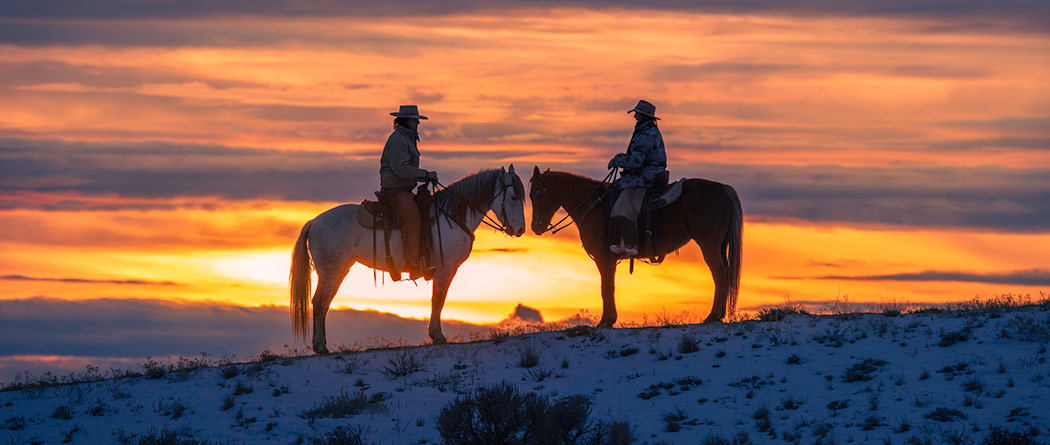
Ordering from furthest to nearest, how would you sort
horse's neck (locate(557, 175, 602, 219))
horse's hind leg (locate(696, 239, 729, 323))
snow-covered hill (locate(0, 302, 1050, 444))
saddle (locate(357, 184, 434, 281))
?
1. horse's neck (locate(557, 175, 602, 219))
2. saddle (locate(357, 184, 434, 281))
3. horse's hind leg (locate(696, 239, 729, 323))
4. snow-covered hill (locate(0, 302, 1050, 444))

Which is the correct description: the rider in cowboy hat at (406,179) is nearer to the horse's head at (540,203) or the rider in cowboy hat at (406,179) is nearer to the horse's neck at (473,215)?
the horse's neck at (473,215)

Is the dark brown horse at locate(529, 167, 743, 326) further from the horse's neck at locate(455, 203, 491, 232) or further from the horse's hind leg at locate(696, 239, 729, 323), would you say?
the horse's neck at locate(455, 203, 491, 232)

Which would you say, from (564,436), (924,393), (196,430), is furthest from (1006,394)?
(196,430)

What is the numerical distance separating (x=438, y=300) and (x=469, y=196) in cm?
183

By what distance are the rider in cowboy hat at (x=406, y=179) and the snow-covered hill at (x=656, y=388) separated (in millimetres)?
1703

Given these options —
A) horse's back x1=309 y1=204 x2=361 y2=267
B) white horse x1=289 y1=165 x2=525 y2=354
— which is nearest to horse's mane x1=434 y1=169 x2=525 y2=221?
white horse x1=289 y1=165 x2=525 y2=354

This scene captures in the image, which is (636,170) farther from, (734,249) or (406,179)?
(406,179)

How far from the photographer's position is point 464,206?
18.0 metres

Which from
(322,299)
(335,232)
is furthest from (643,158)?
(322,299)

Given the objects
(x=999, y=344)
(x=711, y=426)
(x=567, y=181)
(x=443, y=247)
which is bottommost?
(x=711, y=426)

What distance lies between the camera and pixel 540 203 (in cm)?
1850

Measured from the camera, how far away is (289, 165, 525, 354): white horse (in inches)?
701

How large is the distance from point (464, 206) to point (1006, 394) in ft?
29.3

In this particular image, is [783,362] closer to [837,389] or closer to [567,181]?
[837,389]
